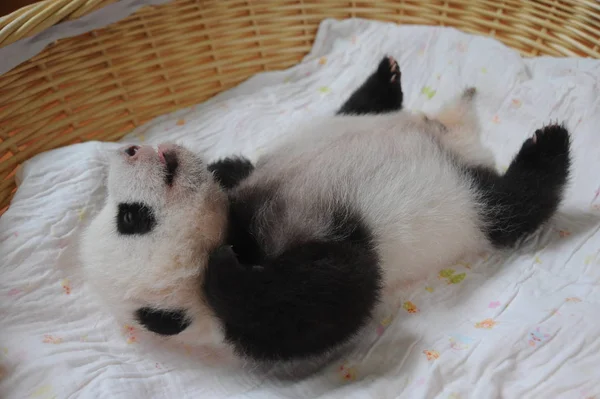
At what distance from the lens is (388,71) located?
1.60m

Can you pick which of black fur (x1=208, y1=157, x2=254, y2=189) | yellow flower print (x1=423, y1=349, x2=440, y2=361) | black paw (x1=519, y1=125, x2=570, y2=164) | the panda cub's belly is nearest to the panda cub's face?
the panda cub's belly

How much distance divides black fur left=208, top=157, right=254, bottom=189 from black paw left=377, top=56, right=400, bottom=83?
0.50m

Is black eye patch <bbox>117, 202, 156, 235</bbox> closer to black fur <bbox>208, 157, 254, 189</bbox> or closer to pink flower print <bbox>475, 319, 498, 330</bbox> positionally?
black fur <bbox>208, 157, 254, 189</bbox>

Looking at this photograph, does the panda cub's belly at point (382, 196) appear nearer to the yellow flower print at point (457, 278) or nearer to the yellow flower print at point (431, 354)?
the yellow flower print at point (457, 278)

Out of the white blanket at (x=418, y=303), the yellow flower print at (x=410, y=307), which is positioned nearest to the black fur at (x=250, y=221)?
the white blanket at (x=418, y=303)

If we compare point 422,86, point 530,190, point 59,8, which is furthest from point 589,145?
point 59,8

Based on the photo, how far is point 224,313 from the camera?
40.5 inches

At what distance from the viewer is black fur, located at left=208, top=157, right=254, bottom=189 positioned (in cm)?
142

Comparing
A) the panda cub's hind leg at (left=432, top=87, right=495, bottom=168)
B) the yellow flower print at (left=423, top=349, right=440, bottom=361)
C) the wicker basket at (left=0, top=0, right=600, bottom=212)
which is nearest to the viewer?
the yellow flower print at (left=423, top=349, right=440, bottom=361)

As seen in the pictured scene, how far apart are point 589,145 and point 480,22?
26.2 inches

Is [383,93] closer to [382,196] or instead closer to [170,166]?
[382,196]

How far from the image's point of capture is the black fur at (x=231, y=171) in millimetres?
1420

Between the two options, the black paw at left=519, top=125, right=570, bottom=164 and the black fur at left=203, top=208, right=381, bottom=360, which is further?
the black paw at left=519, top=125, right=570, bottom=164

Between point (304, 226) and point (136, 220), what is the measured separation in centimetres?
35
